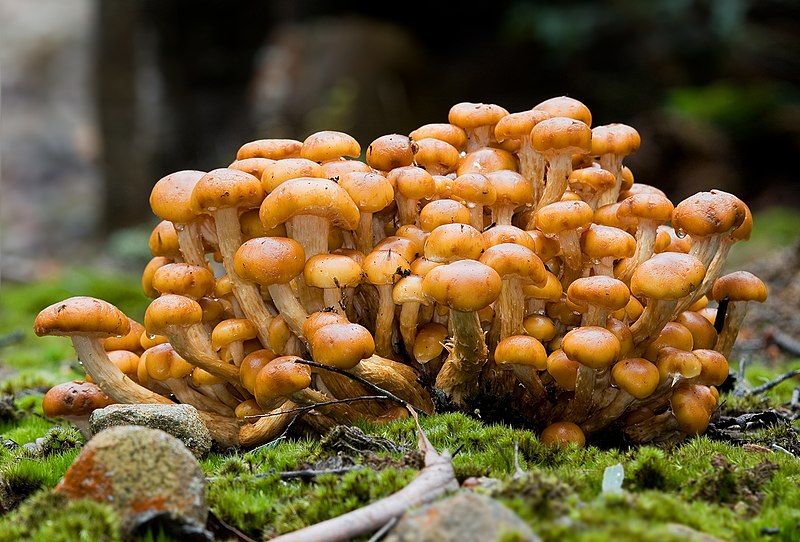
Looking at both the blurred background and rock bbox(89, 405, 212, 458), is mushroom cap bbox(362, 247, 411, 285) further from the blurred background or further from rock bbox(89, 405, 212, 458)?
the blurred background

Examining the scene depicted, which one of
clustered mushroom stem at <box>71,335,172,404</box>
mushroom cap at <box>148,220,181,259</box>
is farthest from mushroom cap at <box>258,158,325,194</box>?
clustered mushroom stem at <box>71,335,172,404</box>

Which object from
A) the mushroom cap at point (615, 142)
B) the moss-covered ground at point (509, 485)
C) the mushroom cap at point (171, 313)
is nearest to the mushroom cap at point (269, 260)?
the mushroom cap at point (171, 313)

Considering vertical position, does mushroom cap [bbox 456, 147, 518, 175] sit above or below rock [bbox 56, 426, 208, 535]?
above

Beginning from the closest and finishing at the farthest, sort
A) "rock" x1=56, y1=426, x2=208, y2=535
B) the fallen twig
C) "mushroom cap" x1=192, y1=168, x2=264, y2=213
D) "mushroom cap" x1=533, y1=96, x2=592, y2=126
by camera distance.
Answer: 1. the fallen twig
2. "rock" x1=56, y1=426, x2=208, y2=535
3. "mushroom cap" x1=192, y1=168, x2=264, y2=213
4. "mushroom cap" x1=533, y1=96, x2=592, y2=126

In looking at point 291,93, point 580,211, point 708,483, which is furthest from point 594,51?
point 708,483

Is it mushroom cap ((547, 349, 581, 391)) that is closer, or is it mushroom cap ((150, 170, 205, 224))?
mushroom cap ((547, 349, 581, 391))

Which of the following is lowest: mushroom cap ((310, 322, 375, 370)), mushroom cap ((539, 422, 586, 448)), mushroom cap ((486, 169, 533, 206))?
mushroom cap ((539, 422, 586, 448))

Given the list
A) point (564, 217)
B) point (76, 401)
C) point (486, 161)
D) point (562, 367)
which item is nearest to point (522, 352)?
point (562, 367)
